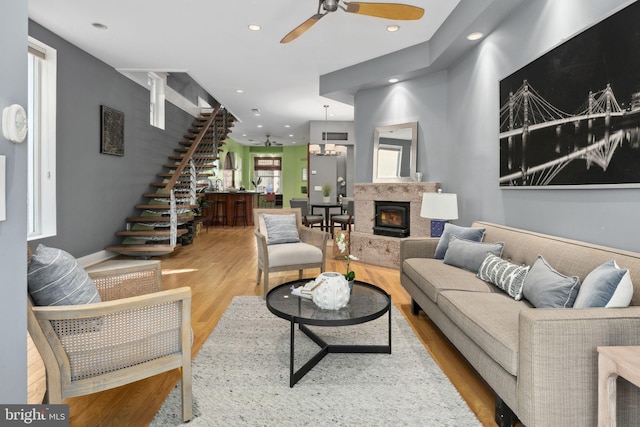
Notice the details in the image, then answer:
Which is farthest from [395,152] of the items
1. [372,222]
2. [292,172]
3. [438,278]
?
[292,172]

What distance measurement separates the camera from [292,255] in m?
3.93

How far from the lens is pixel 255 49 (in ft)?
16.5

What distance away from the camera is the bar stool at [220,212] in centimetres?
1064

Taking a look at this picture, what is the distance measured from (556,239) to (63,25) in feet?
17.6

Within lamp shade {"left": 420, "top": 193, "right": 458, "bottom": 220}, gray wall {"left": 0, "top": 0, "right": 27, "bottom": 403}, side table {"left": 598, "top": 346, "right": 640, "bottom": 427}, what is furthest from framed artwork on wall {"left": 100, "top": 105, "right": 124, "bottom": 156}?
side table {"left": 598, "top": 346, "right": 640, "bottom": 427}

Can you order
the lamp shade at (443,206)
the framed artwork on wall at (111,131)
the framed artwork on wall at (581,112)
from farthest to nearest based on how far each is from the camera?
the framed artwork on wall at (111,131), the lamp shade at (443,206), the framed artwork on wall at (581,112)

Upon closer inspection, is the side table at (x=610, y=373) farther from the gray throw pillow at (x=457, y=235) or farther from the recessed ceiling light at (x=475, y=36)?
the recessed ceiling light at (x=475, y=36)

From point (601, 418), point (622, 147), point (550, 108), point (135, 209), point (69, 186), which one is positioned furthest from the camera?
point (135, 209)

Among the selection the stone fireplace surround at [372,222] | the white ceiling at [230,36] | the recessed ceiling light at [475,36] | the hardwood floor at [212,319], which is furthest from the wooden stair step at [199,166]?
the recessed ceiling light at [475,36]

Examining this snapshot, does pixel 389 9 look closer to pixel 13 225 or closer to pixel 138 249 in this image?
pixel 13 225

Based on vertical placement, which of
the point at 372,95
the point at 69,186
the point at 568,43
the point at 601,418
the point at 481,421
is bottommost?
the point at 481,421

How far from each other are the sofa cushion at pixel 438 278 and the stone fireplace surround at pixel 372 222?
1.87 metres

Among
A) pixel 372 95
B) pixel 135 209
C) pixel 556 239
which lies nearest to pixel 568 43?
pixel 556 239

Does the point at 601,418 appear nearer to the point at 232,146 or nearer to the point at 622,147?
the point at 622,147
